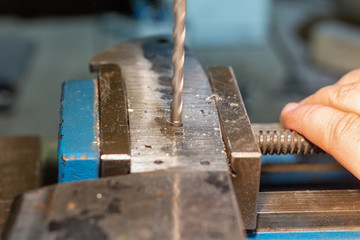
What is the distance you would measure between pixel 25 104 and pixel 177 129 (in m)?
2.24

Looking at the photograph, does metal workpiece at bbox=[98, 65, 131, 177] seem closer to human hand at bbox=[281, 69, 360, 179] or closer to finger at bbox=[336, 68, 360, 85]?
human hand at bbox=[281, 69, 360, 179]

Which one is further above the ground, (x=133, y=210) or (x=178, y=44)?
(x=178, y=44)

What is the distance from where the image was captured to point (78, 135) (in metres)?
0.61

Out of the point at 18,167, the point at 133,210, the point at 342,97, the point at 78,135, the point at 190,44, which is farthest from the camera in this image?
the point at 190,44

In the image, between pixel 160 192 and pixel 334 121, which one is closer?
pixel 160 192

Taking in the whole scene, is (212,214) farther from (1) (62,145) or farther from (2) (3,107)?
(2) (3,107)

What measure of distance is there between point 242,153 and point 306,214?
168 millimetres

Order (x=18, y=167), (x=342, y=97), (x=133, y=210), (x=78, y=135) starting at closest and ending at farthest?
1. (x=133, y=210)
2. (x=78, y=135)
3. (x=342, y=97)
4. (x=18, y=167)

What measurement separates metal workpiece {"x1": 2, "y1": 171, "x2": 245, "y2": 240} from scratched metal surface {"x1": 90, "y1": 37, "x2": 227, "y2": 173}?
4 cm

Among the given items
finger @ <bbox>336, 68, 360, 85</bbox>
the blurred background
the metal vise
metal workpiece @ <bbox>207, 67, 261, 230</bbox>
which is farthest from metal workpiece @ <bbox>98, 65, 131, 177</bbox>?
the blurred background

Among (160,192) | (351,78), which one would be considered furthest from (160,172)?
(351,78)

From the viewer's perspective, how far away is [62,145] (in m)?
0.59

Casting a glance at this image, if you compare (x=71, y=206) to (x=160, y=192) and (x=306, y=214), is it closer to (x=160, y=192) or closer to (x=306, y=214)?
(x=160, y=192)

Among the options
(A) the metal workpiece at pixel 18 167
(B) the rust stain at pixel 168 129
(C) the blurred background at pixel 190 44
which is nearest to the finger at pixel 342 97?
(B) the rust stain at pixel 168 129
